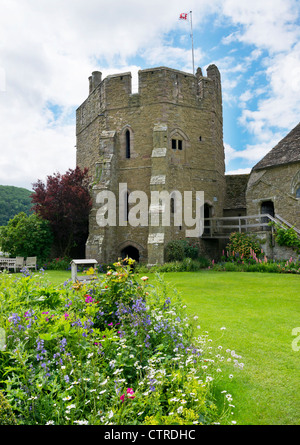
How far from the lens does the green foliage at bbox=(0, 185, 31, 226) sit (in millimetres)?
46312

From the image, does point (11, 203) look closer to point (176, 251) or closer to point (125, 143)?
point (125, 143)

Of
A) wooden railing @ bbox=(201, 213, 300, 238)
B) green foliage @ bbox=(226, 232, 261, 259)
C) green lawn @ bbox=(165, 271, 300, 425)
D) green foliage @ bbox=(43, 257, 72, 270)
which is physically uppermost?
wooden railing @ bbox=(201, 213, 300, 238)

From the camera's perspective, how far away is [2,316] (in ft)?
12.7

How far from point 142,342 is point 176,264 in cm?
1262

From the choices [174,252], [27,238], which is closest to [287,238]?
[174,252]

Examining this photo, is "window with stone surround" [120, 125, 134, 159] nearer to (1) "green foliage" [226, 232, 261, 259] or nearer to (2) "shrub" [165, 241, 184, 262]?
(2) "shrub" [165, 241, 184, 262]

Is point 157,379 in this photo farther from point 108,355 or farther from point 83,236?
point 83,236

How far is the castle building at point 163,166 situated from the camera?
1809 cm

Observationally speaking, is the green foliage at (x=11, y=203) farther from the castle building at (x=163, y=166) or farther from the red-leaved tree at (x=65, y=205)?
the castle building at (x=163, y=166)

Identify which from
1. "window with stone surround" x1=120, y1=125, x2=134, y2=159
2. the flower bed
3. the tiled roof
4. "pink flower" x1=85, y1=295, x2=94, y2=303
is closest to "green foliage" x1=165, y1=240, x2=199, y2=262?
"window with stone surround" x1=120, y1=125, x2=134, y2=159

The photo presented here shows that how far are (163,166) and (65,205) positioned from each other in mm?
6836

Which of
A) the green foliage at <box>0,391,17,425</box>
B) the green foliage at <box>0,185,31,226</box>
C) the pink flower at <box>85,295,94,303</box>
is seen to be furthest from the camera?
the green foliage at <box>0,185,31,226</box>

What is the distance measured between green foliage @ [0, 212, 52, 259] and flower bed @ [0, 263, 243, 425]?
14703 mm

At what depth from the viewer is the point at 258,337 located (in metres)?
5.62
